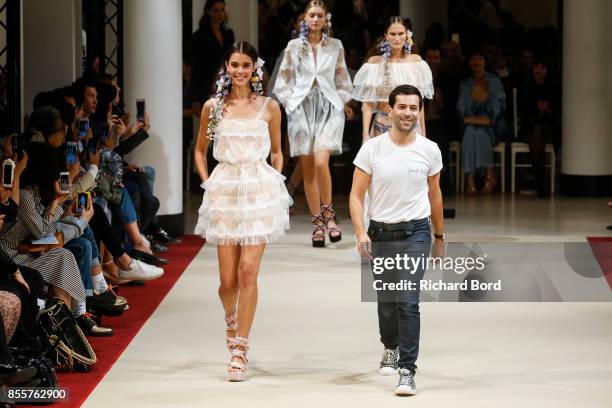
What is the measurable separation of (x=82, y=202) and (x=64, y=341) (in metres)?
1.48

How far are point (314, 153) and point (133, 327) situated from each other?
10.6 feet

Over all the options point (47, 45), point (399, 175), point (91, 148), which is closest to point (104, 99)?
point (91, 148)

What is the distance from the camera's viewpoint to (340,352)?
709 centimetres

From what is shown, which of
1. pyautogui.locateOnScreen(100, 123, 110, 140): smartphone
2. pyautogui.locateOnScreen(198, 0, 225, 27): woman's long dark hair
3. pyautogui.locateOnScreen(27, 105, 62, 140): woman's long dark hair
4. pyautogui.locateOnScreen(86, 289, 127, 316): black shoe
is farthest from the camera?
pyautogui.locateOnScreen(198, 0, 225, 27): woman's long dark hair

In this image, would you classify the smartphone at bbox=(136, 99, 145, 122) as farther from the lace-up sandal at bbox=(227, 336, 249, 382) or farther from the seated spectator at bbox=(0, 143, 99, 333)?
the lace-up sandal at bbox=(227, 336, 249, 382)

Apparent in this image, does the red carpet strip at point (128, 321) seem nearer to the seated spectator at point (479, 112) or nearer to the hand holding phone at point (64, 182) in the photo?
the hand holding phone at point (64, 182)

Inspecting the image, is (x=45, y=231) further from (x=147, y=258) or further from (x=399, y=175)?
(x=147, y=258)

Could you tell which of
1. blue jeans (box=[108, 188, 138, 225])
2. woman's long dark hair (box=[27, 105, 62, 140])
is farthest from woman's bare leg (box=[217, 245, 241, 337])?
blue jeans (box=[108, 188, 138, 225])

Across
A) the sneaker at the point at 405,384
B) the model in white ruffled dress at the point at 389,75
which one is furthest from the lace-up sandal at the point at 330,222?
the sneaker at the point at 405,384

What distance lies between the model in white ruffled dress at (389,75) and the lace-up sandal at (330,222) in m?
1.13

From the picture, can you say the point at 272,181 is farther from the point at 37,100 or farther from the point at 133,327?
the point at 37,100

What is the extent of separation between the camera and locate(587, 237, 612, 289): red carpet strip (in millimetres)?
9547

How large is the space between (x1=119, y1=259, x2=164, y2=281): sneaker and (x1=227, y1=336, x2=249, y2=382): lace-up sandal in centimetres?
254

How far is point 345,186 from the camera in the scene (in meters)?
15.0
